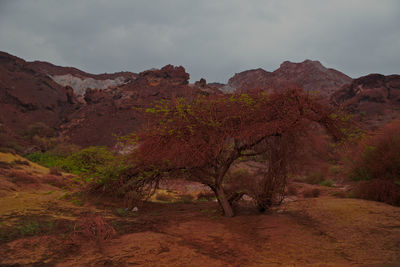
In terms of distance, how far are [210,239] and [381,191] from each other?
8049 mm

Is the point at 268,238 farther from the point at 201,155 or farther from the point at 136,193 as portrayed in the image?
the point at 136,193

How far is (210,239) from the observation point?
5031 mm

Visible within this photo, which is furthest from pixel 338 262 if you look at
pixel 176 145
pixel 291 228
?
pixel 176 145

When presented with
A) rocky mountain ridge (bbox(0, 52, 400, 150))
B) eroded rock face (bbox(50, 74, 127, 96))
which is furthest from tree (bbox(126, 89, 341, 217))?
eroded rock face (bbox(50, 74, 127, 96))

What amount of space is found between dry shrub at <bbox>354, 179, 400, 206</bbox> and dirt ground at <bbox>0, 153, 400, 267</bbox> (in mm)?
1945

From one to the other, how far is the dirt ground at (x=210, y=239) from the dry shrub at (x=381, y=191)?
1.94m

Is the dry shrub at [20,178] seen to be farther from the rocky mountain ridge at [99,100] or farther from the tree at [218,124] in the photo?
the rocky mountain ridge at [99,100]

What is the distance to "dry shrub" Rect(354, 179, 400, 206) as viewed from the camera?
Answer: 29.6ft

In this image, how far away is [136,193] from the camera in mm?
7621

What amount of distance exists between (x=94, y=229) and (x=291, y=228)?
4.38m

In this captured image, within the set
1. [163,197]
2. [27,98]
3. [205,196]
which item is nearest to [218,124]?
[163,197]

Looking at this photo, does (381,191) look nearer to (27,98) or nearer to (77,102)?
(27,98)

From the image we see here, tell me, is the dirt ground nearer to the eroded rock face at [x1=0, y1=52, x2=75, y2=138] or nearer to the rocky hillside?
the eroded rock face at [x1=0, y1=52, x2=75, y2=138]

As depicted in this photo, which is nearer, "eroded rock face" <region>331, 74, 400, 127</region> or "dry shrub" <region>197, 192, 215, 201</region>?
"dry shrub" <region>197, 192, 215, 201</region>
